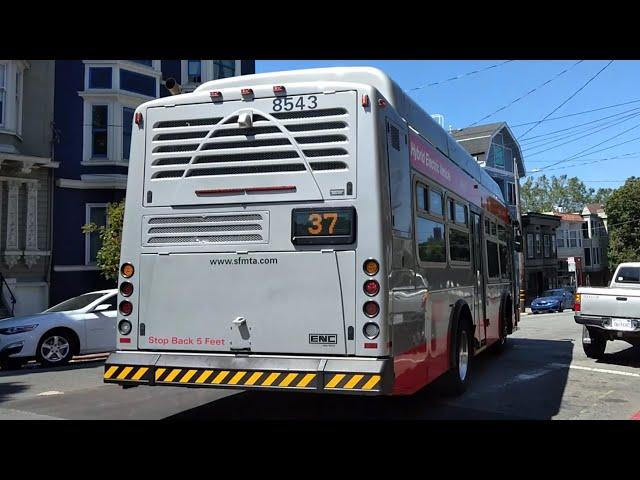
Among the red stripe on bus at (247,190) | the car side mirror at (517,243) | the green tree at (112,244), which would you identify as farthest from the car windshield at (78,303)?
the car side mirror at (517,243)

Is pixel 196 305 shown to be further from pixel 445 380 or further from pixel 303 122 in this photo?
pixel 445 380

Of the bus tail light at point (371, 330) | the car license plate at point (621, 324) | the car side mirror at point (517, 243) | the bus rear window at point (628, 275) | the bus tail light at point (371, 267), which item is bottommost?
the car license plate at point (621, 324)

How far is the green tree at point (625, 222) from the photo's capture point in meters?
50.2

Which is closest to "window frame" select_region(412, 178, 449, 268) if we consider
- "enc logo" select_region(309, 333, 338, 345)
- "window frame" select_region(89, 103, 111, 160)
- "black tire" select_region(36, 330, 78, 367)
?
"enc logo" select_region(309, 333, 338, 345)

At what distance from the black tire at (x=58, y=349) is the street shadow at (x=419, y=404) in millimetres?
4729

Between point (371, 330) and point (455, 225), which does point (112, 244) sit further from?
point (371, 330)

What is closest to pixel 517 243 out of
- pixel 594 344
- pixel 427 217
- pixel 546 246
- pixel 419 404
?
pixel 594 344

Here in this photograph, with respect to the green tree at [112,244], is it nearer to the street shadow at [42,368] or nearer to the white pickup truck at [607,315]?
the street shadow at [42,368]

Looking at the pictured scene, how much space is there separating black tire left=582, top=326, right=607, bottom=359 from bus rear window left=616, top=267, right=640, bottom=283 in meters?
2.51

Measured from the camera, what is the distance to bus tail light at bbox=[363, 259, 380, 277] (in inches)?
198

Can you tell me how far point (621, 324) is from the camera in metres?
10.1

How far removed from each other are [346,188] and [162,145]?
1928 millimetres

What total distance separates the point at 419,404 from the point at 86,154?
15258 mm

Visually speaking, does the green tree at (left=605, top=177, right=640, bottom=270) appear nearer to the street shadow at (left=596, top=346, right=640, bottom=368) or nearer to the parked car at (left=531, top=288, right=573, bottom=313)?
the parked car at (left=531, top=288, right=573, bottom=313)
